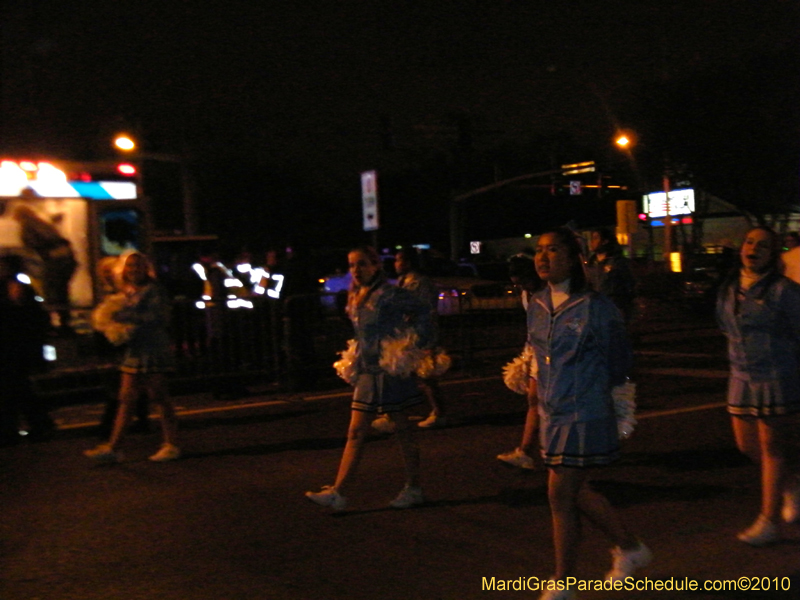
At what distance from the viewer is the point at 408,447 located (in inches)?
253

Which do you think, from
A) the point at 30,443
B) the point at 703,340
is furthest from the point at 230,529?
the point at 703,340

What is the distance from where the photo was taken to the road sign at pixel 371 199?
16.1 meters

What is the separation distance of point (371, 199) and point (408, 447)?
10232mm

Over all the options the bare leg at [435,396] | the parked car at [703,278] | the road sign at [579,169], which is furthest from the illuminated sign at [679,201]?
the bare leg at [435,396]

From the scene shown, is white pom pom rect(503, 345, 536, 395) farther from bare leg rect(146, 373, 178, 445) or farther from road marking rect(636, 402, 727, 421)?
road marking rect(636, 402, 727, 421)

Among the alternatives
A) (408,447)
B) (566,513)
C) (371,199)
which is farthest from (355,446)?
(371,199)

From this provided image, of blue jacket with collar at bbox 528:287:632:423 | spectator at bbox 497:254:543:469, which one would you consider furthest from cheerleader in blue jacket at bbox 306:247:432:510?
blue jacket with collar at bbox 528:287:632:423

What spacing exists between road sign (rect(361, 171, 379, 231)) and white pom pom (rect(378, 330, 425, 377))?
9.81 meters

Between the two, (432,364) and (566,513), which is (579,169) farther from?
(566,513)

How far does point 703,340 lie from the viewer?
1712 cm

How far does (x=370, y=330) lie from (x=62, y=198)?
6.78 meters

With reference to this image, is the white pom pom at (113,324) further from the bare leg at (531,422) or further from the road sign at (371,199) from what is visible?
the road sign at (371,199)

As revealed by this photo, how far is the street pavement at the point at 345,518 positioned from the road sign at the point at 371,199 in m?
6.64

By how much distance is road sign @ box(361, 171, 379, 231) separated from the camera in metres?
16.1
